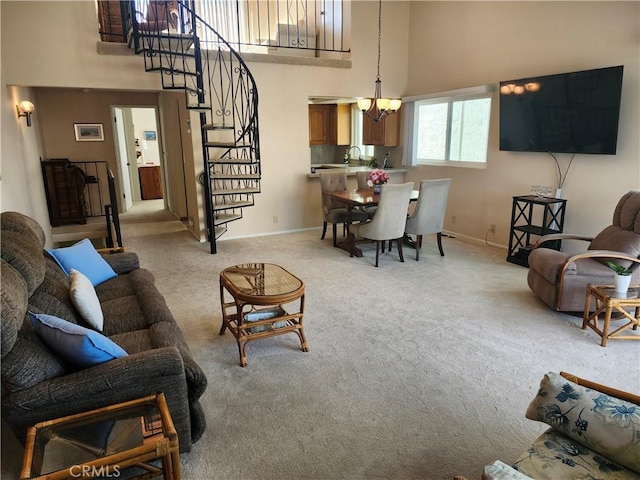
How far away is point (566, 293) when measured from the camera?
3432 mm

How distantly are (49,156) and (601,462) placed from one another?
29.4ft

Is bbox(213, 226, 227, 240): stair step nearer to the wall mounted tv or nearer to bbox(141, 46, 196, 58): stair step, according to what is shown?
bbox(141, 46, 196, 58): stair step

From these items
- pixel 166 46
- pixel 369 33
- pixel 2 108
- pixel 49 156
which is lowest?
pixel 49 156

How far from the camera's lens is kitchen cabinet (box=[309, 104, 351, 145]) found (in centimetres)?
866

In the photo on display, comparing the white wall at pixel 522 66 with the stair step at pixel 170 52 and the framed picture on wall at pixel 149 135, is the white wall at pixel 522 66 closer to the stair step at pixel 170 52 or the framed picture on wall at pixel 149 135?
the stair step at pixel 170 52

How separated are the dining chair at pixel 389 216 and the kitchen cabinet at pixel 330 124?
13.8ft

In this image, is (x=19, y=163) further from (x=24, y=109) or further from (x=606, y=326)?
(x=606, y=326)

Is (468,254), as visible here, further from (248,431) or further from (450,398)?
(248,431)

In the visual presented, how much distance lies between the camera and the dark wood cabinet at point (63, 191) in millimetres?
7090

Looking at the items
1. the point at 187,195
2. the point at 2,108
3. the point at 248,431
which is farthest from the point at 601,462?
the point at 187,195

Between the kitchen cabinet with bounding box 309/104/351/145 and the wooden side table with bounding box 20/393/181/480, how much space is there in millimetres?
7651

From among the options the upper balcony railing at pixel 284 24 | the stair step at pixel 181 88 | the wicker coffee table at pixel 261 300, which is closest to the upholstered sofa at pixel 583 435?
the wicker coffee table at pixel 261 300

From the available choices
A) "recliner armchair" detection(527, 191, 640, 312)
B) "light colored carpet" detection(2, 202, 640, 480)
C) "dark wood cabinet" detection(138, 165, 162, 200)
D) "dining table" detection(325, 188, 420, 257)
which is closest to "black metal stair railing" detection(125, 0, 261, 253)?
"dining table" detection(325, 188, 420, 257)

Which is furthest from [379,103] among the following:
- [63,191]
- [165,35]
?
[63,191]
